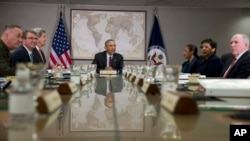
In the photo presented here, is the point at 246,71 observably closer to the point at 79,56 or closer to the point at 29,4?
the point at 79,56

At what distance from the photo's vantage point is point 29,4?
28.0 ft

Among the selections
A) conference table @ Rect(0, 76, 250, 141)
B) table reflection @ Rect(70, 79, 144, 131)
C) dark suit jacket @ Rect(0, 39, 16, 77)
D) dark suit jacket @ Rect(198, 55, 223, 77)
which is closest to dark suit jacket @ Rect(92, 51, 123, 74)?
dark suit jacket @ Rect(198, 55, 223, 77)

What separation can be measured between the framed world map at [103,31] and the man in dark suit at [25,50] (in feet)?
10.1

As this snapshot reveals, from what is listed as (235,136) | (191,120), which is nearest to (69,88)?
(191,120)

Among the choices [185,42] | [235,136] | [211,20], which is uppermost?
[211,20]

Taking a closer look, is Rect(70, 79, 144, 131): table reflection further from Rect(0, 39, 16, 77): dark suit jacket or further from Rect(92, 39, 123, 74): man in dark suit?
Rect(92, 39, 123, 74): man in dark suit

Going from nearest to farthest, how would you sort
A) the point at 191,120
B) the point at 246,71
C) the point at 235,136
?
the point at 235,136 → the point at 191,120 → the point at 246,71

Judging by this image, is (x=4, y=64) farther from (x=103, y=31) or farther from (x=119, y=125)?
(x=103, y=31)

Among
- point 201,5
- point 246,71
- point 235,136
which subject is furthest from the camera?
point 201,5

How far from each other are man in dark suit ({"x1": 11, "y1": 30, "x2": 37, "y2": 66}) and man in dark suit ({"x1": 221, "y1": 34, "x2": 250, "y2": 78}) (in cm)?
283

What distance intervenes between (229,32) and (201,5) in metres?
1.10

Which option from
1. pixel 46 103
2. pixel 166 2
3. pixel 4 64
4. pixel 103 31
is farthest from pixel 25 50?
pixel 166 2

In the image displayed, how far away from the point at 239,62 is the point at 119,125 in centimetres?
361

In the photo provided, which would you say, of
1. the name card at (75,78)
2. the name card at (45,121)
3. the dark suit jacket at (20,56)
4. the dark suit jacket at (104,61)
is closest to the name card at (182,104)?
the name card at (45,121)
